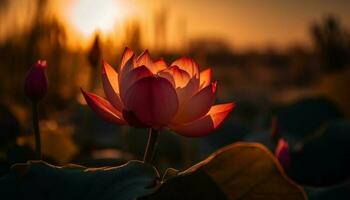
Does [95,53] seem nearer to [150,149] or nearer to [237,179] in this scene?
[150,149]

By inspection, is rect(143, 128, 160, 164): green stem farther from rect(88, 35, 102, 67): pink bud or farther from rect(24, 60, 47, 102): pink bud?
rect(88, 35, 102, 67): pink bud

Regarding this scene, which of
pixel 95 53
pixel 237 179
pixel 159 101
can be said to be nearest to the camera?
pixel 237 179

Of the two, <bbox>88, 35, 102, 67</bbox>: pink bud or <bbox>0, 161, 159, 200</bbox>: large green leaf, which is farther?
<bbox>88, 35, 102, 67</bbox>: pink bud

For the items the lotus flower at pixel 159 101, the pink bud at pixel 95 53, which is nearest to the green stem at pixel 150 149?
the lotus flower at pixel 159 101

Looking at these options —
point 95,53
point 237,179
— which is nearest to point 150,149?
point 237,179

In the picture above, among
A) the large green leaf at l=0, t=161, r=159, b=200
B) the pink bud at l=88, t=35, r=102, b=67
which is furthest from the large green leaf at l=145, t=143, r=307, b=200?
the pink bud at l=88, t=35, r=102, b=67

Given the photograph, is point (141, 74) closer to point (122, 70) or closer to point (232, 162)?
point (122, 70)
